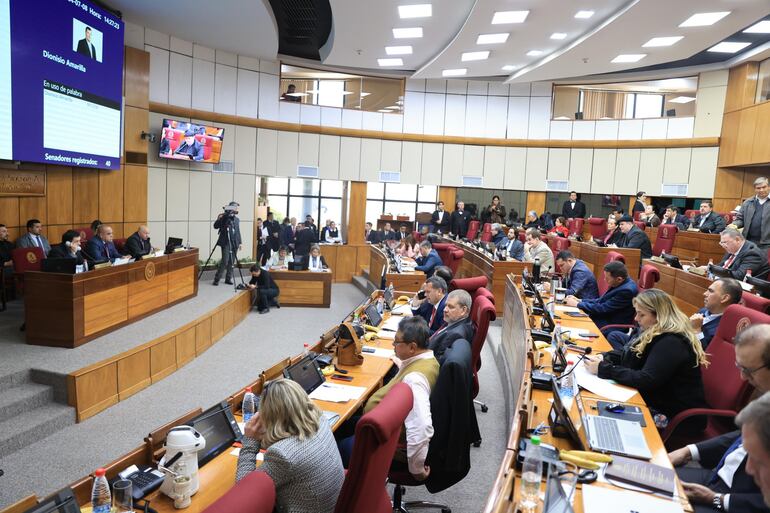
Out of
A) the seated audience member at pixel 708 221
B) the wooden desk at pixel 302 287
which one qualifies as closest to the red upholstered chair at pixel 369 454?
the wooden desk at pixel 302 287

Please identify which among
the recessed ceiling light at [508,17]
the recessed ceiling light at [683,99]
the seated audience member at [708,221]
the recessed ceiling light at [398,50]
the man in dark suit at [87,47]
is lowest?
the seated audience member at [708,221]

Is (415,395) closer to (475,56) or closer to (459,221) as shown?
(475,56)

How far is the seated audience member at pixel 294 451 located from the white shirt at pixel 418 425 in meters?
0.72

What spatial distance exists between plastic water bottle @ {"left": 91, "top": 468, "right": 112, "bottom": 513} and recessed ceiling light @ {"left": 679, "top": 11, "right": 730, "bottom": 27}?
32.1ft

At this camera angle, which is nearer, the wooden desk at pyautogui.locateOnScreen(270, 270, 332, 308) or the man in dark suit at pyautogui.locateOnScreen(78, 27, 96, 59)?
the man in dark suit at pyautogui.locateOnScreen(78, 27, 96, 59)

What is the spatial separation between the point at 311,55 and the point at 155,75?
145 inches

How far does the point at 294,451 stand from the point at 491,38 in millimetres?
9530

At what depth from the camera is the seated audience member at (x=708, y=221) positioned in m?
8.60

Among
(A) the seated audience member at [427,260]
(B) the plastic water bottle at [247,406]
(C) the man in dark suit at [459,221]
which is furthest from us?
(C) the man in dark suit at [459,221]

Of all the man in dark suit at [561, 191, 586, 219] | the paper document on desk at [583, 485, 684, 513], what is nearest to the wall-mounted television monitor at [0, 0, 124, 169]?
the paper document on desk at [583, 485, 684, 513]

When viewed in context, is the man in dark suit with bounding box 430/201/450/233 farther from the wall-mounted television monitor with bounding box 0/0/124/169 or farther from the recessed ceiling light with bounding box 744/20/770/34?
the wall-mounted television monitor with bounding box 0/0/124/169

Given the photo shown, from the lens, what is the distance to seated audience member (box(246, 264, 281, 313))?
9.56 meters

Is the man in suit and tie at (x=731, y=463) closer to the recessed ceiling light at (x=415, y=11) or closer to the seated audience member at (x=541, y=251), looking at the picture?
the seated audience member at (x=541, y=251)

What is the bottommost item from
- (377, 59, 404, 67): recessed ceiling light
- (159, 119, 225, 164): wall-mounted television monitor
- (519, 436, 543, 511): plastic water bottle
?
(519, 436, 543, 511): plastic water bottle
